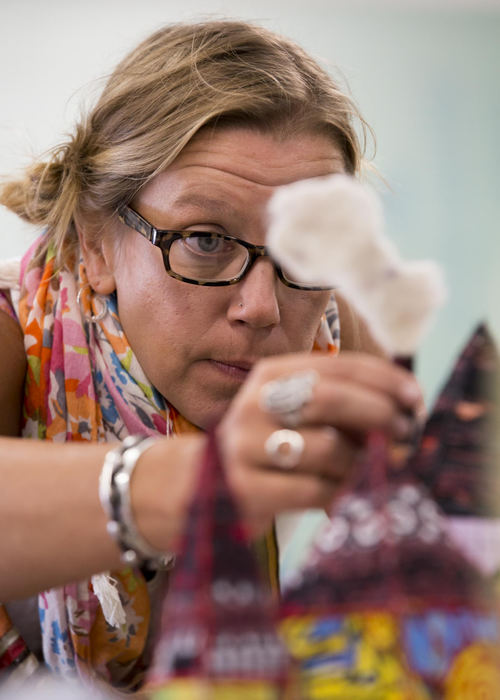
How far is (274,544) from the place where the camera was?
1142 mm

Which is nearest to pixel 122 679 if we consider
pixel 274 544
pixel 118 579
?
pixel 118 579

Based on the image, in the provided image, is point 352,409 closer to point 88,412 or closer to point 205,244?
point 205,244

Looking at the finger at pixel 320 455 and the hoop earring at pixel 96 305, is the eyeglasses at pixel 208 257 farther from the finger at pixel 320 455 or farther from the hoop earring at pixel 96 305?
the finger at pixel 320 455

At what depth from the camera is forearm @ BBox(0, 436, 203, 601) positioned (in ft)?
1.91

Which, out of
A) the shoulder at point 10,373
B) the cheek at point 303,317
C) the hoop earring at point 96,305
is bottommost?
the shoulder at point 10,373

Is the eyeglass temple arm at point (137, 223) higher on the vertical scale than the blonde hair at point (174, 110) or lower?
lower

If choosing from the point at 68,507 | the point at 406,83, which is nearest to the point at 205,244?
the point at 68,507

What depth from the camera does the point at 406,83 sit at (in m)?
2.24

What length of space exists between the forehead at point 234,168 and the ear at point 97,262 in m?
0.13

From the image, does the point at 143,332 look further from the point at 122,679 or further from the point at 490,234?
the point at 490,234

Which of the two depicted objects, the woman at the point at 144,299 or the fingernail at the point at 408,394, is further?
the woman at the point at 144,299

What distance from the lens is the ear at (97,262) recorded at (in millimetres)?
1140

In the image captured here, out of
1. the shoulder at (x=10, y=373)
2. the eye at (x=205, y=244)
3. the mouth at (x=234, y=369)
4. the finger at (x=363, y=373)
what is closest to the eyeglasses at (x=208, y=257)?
the eye at (x=205, y=244)

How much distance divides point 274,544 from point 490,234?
1084 mm
